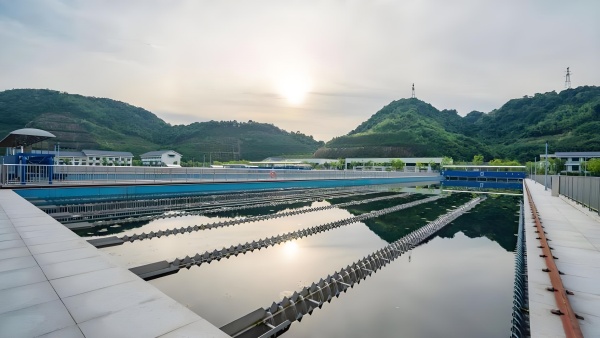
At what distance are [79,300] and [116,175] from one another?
21.6 meters

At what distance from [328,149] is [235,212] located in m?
114

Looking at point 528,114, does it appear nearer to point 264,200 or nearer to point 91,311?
point 264,200

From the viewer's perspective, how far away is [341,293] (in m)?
6.66

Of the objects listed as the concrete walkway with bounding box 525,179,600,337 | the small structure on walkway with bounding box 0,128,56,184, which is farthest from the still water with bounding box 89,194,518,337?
the small structure on walkway with bounding box 0,128,56,184

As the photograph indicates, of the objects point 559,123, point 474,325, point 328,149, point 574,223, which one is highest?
point 559,123

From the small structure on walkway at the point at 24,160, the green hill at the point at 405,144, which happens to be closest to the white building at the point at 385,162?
the green hill at the point at 405,144

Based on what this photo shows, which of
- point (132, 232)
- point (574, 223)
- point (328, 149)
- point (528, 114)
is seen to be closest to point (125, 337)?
point (132, 232)

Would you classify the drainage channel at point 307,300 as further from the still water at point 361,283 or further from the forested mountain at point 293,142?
the forested mountain at point 293,142

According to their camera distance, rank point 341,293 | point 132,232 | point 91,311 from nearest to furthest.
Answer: point 91,311, point 341,293, point 132,232

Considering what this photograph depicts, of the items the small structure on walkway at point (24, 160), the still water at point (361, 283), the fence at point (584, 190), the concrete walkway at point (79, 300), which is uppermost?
the small structure on walkway at point (24, 160)

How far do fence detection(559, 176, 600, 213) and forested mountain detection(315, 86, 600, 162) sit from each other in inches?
3563

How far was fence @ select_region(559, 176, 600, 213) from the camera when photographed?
13007 millimetres

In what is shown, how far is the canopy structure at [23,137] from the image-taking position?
1980cm

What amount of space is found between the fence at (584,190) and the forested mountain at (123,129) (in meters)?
107
